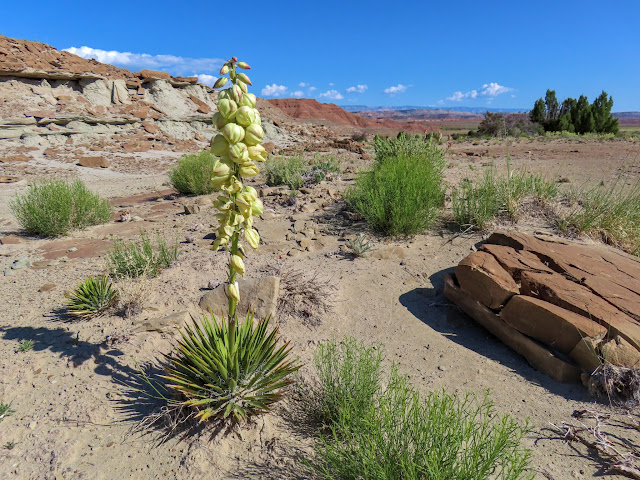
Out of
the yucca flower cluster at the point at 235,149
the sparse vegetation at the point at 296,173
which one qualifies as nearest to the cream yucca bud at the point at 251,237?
the yucca flower cluster at the point at 235,149

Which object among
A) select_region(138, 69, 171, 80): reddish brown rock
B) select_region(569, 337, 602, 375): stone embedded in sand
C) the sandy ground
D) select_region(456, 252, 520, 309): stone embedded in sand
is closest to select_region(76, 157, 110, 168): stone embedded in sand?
the sandy ground

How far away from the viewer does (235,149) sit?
1.79 m

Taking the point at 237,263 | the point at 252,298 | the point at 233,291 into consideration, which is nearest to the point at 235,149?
the point at 237,263

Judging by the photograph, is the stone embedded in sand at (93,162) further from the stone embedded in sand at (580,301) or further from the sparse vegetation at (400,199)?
the stone embedded in sand at (580,301)

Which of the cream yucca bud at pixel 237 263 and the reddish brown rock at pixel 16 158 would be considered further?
the reddish brown rock at pixel 16 158

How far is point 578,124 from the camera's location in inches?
1035

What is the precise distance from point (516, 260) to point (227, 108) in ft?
9.70

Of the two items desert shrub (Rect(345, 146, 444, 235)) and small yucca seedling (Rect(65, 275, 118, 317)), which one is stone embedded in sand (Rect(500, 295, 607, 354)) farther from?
small yucca seedling (Rect(65, 275, 118, 317))

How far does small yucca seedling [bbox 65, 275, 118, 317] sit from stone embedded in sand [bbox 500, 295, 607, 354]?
3.39 metres

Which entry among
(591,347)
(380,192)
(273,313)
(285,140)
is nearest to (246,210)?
(273,313)

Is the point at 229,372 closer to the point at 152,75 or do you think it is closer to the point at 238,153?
the point at 238,153

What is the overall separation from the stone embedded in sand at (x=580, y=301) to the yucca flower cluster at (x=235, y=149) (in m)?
2.49

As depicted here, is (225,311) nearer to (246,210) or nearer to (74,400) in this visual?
(74,400)

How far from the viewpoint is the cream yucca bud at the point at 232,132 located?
1.76m
